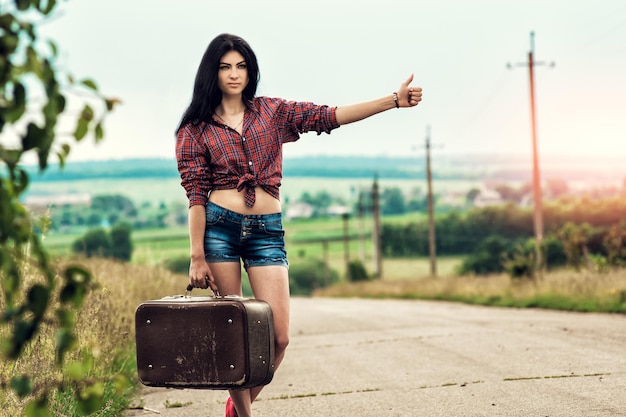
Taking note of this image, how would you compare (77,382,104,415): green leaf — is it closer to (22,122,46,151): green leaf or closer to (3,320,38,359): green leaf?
(3,320,38,359): green leaf

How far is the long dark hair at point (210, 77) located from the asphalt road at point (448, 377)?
85.7 inches

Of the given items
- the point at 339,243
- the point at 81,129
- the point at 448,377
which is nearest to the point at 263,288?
the point at 448,377

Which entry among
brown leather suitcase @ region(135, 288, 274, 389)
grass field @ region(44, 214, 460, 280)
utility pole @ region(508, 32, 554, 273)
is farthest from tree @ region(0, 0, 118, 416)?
grass field @ region(44, 214, 460, 280)

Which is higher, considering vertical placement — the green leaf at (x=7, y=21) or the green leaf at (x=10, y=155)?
the green leaf at (x=7, y=21)

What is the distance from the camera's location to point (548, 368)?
8219 mm

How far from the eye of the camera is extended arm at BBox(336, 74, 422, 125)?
543cm

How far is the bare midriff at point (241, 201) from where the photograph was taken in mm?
5402

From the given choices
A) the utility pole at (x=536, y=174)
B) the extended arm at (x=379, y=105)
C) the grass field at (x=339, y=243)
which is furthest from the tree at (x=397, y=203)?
the extended arm at (x=379, y=105)

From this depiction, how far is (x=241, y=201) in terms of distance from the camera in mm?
5406

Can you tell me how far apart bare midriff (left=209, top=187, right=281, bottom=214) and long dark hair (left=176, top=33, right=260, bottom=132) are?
414mm

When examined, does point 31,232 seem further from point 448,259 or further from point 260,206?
point 448,259

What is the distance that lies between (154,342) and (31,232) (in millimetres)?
3100

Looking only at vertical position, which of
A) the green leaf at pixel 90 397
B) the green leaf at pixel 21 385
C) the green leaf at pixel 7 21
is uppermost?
the green leaf at pixel 7 21

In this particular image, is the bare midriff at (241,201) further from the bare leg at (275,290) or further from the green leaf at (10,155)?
the green leaf at (10,155)
